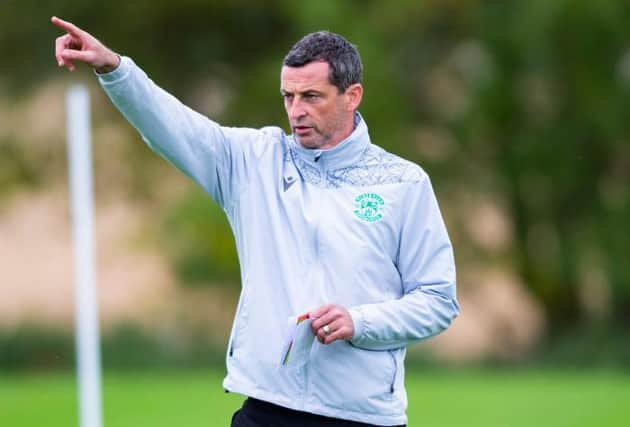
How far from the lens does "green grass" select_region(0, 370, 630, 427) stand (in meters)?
11.4

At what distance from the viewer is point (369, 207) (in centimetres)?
390

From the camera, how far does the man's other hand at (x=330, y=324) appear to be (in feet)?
12.1

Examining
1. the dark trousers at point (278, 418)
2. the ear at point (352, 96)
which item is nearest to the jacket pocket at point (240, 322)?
the dark trousers at point (278, 418)

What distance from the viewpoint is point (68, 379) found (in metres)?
15.7

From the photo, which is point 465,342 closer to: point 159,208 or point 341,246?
point 159,208

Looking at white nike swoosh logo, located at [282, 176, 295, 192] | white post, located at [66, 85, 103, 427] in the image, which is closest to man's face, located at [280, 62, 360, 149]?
white nike swoosh logo, located at [282, 176, 295, 192]

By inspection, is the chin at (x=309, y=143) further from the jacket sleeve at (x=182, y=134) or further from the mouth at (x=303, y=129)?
the jacket sleeve at (x=182, y=134)

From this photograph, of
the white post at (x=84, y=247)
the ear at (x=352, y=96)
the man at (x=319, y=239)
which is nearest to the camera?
the man at (x=319, y=239)

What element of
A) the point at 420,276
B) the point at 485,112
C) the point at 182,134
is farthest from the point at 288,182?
the point at 485,112

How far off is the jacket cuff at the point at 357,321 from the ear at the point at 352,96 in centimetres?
66

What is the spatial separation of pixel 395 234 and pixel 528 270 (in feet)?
50.8

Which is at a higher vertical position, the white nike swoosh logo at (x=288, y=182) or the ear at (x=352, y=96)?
the ear at (x=352, y=96)

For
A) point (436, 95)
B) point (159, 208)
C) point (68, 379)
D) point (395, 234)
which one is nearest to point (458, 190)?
point (436, 95)

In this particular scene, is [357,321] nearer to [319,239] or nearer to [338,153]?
[319,239]
